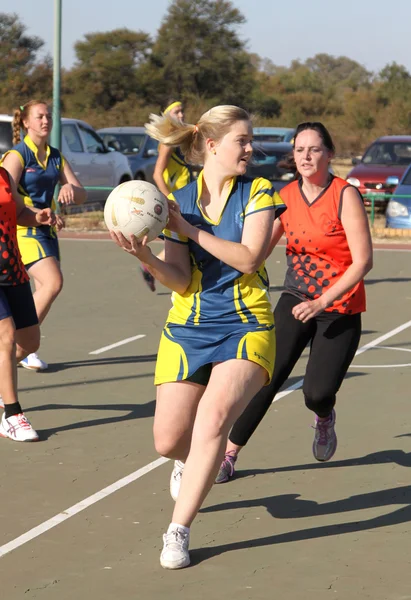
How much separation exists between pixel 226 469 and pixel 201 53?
191 ft

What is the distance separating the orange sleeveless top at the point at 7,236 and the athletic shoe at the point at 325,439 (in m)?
2.11

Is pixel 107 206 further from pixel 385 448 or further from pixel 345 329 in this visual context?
pixel 385 448

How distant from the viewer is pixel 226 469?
20.9ft

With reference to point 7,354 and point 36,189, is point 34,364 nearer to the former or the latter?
point 36,189

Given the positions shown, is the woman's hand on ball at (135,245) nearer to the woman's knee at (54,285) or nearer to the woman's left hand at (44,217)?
the woman's left hand at (44,217)

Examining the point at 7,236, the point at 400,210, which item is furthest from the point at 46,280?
the point at 400,210

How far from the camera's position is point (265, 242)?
5074 millimetres

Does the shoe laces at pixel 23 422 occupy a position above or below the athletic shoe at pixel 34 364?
above

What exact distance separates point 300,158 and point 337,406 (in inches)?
101

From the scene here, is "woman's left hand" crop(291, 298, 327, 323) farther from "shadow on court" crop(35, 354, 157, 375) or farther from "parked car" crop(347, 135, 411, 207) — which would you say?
"parked car" crop(347, 135, 411, 207)

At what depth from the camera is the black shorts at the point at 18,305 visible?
23.2 feet


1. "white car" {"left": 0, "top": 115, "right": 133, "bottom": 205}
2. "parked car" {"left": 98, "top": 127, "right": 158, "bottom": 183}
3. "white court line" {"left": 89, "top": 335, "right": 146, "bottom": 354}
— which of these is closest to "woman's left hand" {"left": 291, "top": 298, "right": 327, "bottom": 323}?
"white court line" {"left": 89, "top": 335, "right": 146, "bottom": 354}

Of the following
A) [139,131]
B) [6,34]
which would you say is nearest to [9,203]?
[139,131]

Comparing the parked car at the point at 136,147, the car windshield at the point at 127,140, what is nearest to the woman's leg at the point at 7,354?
the parked car at the point at 136,147
